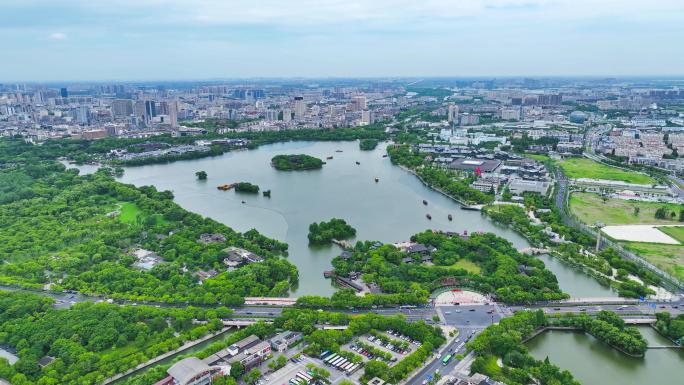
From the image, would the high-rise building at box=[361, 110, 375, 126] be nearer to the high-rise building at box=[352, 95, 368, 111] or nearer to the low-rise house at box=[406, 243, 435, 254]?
the high-rise building at box=[352, 95, 368, 111]

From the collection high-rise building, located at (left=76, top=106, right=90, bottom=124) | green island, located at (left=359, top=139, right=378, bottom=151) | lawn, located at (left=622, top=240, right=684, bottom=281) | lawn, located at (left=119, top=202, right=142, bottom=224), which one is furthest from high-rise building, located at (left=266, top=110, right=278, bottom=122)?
lawn, located at (left=622, top=240, right=684, bottom=281)

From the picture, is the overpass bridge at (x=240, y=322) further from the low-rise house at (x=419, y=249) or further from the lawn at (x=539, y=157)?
the lawn at (x=539, y=157)

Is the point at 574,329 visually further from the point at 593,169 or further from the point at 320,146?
the point at 320,146

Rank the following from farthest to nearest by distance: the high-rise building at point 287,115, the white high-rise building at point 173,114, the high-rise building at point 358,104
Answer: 1. the high-rise building at point 358,104
2. the high-rise building at point 287,115
3. the white high-rise building at point 173,114

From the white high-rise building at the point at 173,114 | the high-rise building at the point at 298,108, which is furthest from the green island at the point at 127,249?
the high-rise building at the point at 298,108

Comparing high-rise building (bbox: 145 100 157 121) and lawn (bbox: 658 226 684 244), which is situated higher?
high-rise building (bbox: 145 100 157 121)

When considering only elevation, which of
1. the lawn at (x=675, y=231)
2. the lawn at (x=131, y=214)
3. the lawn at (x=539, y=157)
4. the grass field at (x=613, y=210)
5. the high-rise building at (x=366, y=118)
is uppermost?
the high-rise building at (x=366, y=118)

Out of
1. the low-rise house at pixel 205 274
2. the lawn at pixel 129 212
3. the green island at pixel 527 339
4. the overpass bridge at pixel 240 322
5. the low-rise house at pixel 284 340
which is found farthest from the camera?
the lawn at pixel 129 212
